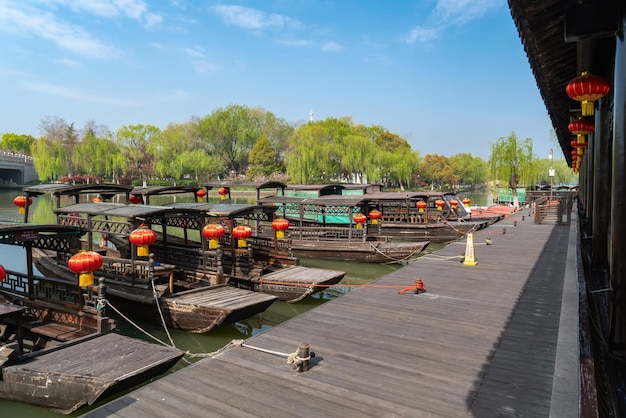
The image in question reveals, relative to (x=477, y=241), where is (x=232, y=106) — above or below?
above

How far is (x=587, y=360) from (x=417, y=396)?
1695mm

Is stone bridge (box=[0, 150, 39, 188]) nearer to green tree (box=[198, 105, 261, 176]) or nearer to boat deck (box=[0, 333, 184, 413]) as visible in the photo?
green tree (box=[198, 105, 261, 176])

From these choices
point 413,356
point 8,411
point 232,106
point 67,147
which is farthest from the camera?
point 232,106

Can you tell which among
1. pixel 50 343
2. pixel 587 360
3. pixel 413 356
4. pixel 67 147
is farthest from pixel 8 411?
pixel 67 147

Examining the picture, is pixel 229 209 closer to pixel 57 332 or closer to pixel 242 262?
pixel 242 262

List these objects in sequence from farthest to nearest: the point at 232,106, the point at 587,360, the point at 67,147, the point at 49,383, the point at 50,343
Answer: the point at 232,106, the point at 67,147, the point at 50,343, the point at 49,383, the point at 587,360

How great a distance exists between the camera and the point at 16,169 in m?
58.1

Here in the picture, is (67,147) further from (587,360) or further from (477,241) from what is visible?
(587,360)

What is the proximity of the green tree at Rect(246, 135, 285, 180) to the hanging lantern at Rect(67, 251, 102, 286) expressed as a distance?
51.5 m

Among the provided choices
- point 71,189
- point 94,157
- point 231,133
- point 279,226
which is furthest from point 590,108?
point 231,133

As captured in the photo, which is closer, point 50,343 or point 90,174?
point 50,343

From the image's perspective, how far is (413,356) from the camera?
507 cm

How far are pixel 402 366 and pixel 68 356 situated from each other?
5424 millimetres

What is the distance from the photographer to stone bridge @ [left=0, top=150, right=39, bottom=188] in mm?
55312
